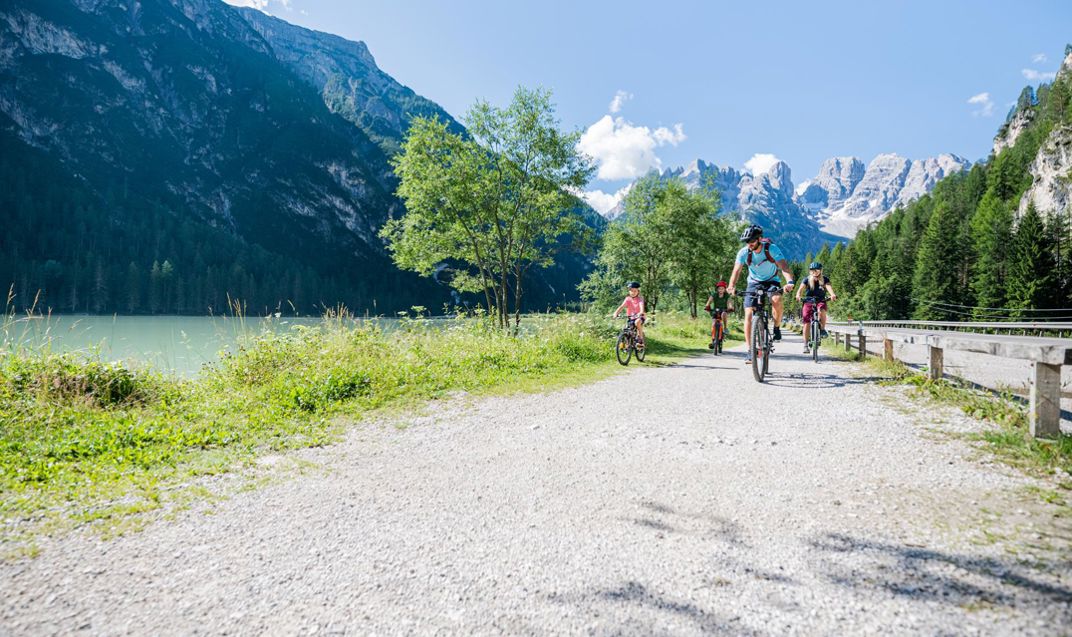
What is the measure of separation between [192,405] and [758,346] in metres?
9.09

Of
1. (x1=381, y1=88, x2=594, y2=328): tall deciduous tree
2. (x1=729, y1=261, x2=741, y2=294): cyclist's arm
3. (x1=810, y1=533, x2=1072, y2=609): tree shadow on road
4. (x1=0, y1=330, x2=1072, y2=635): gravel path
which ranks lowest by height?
(x1=0, y1=330, x2=1072, y2=635): gravel path

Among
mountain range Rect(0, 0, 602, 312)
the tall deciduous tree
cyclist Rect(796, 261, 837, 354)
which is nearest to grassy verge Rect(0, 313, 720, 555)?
Result: cyclist Rect(796, 261, 837, 354)

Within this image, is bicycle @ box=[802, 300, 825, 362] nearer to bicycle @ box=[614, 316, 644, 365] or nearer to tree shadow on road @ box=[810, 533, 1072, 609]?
bicycle @ box=[614, 316, 644, 365]

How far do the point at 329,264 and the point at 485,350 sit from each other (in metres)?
176

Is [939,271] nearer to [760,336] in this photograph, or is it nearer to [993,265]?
[993,265]

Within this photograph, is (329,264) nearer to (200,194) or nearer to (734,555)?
(200,194)

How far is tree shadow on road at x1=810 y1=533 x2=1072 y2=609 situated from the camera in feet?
6.95

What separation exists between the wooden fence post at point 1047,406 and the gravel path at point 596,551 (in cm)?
65

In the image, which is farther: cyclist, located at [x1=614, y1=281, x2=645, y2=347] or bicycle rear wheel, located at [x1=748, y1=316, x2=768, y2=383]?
cyclist, located at [x1=614, y1=281, x2=645, y2=347]

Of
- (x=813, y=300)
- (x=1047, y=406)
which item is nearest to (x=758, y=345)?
(x=1047, y=406)

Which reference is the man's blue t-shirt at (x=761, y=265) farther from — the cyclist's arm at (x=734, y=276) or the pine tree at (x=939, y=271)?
the pine tree at (x=939, y=271)

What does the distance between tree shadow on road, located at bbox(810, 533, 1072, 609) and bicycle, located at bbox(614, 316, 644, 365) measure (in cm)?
963

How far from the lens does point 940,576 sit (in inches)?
92.0

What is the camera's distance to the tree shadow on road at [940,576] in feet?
6.95
